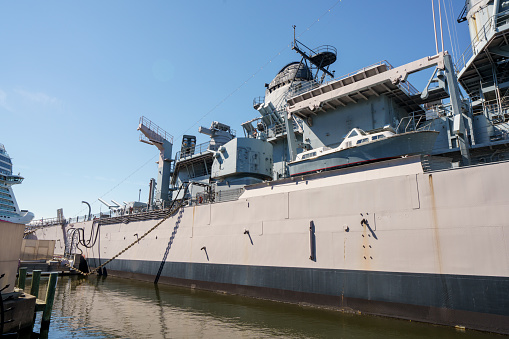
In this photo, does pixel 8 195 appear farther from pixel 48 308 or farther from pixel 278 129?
pixel 48 308

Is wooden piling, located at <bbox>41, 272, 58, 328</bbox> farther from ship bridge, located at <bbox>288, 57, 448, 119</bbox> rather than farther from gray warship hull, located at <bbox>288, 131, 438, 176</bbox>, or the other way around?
ship bridge, located at <bbox>288, 57, 448, 119</bbox>

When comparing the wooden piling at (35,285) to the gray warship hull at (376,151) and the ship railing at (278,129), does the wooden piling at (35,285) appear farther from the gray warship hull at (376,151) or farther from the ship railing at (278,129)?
the ship railing at (278,129)

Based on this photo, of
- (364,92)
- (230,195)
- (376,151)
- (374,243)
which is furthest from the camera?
(230,195)

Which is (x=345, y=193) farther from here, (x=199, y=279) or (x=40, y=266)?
(x=40, y=266)

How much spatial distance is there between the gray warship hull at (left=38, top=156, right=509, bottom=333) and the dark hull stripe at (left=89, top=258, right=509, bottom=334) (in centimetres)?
3

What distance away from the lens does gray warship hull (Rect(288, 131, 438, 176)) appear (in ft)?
35.6

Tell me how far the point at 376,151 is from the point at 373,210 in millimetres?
2440

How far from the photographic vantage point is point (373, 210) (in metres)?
10.5

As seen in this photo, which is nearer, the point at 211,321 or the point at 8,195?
the point at 211,321

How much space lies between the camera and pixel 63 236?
1257 inches

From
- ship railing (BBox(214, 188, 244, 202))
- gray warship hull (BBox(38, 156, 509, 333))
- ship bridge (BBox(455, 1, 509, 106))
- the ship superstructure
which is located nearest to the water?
gray warship hull (BBox(38, 156, 509, 333))

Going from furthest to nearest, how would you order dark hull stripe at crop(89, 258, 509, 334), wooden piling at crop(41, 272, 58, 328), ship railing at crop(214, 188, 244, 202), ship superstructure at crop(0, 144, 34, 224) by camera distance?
ship superstructure at crop(0, 144, 34, 224) < ship railing at crop(214, 188, 244, 202) < wooden piling at crop(41, 272, 58, 328) < dark hull stripe at crop(89, 258, 509, 334)

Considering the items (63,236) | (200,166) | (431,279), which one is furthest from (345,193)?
(63,236)

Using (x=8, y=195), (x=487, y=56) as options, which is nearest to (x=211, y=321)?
(x=487, y=56)
